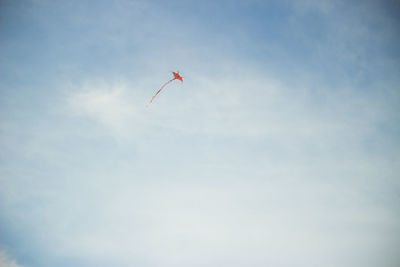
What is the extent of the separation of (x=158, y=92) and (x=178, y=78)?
10.8 ft

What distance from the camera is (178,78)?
49.8m

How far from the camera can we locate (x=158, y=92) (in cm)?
4838
